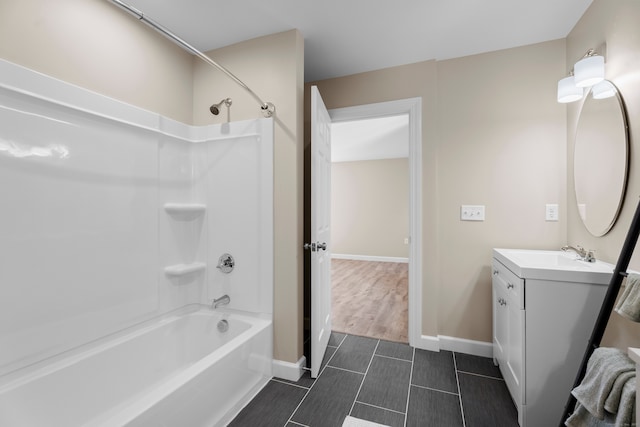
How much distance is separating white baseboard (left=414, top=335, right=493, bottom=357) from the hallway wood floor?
22 cm

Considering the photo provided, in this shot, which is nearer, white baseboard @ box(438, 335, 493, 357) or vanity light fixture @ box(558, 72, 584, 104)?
vanity light fixture @ box(558, 72, 584, 104)

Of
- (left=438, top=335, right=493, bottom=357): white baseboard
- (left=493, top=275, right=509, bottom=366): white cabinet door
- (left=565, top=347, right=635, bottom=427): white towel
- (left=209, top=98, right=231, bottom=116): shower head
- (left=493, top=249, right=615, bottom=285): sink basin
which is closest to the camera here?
(left=565, top=347, right=635, bottom=427): white towel

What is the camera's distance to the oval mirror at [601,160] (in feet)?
4.55

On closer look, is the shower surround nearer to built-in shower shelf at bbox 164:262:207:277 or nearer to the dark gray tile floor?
built-in shower shelf at bbox 164:262:207:277

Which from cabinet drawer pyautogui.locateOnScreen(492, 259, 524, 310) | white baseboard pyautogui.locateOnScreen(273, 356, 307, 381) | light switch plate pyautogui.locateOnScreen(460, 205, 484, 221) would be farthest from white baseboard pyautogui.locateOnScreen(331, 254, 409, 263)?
white baseboard pyautogui.locateOnScreen(273, 356, 307, 381)

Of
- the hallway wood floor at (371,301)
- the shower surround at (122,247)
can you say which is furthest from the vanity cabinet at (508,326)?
the shower surround at (122,247)

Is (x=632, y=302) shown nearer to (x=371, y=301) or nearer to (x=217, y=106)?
(x=217, y=106)

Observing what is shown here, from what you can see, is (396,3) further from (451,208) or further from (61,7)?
(61,7)

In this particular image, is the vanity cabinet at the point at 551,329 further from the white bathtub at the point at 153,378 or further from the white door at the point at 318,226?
the white bathtub at the point at 153,378

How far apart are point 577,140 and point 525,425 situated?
1768 millimetres

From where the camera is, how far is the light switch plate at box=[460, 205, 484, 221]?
2154 mm

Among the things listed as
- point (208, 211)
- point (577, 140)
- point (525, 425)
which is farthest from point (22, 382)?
→ point (577, 140)

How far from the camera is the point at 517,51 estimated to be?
6.72 feet

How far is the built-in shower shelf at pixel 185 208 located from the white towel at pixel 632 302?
2.32 metres
